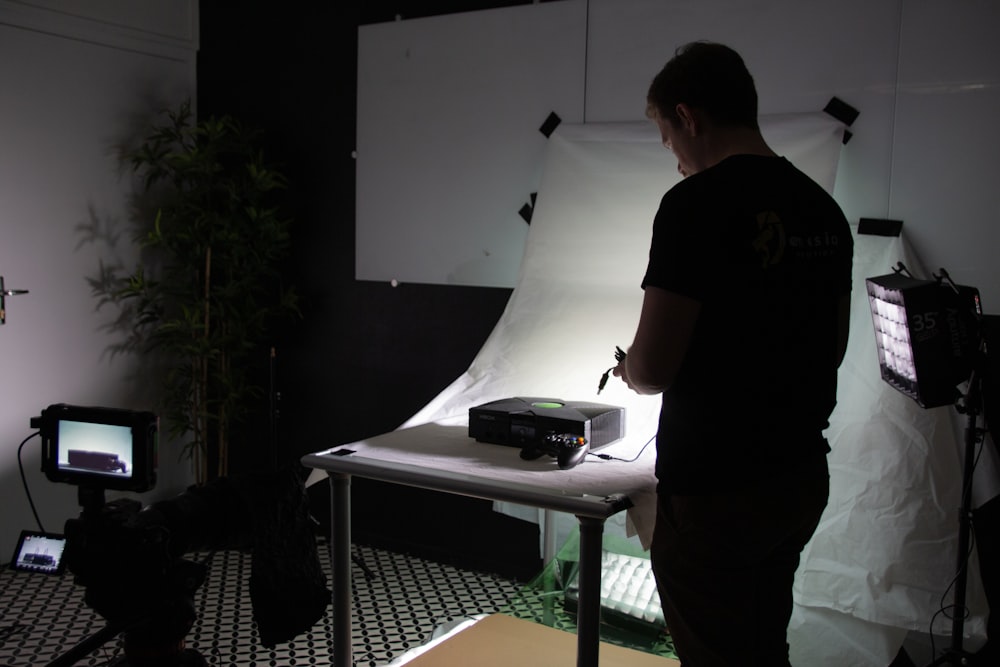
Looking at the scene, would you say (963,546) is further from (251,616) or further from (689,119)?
(251,616)

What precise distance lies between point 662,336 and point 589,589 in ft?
1.91

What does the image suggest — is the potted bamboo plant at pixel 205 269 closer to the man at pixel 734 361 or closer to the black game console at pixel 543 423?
the black game console at pixel 543 423

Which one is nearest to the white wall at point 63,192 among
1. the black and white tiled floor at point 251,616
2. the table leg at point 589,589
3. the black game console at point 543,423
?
the black and white tiled floor at point 251,616

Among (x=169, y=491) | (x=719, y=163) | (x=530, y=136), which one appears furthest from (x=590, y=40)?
(x=169, y=491)

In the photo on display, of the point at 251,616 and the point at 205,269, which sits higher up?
the point at 205,269

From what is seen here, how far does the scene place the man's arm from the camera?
1384mm

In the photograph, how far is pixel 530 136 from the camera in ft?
10.4

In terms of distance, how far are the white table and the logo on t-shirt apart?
0.57 m

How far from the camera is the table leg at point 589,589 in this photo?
170 centimetres

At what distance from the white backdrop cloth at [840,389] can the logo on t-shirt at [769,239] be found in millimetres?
636

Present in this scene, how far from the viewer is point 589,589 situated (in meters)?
1.70

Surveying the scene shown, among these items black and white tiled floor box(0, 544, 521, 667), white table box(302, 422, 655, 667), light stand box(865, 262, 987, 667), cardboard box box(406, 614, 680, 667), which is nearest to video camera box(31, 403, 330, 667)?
white table box(302, 422, 655, 667)

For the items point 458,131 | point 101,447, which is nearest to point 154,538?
point 101,447

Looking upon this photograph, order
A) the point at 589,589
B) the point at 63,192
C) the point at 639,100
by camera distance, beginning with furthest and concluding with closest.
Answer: the point at 63,192
the point at 639,100
the point at 589,589
